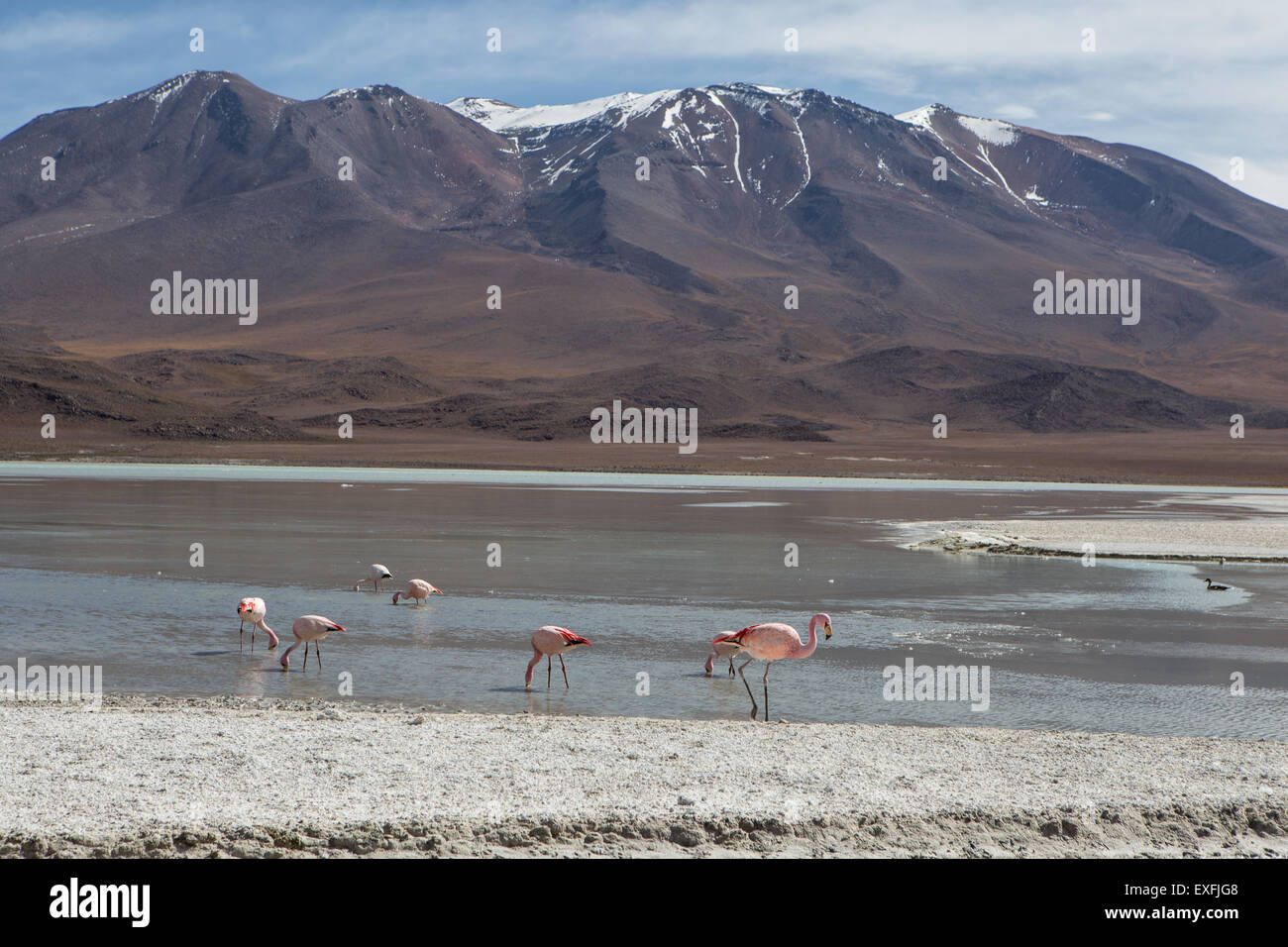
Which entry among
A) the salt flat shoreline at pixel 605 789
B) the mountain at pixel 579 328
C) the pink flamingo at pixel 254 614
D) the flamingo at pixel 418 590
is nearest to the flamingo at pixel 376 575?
the flamingo at pixel 418 590

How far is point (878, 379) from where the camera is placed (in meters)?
116

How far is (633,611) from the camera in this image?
15141 millimetres

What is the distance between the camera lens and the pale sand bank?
22266 millimetres

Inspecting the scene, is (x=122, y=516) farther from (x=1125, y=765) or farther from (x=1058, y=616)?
(x=1125, y=765)

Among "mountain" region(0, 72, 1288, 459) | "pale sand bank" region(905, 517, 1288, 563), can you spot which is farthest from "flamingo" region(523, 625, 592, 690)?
"mountain" region(0, 72, 1288, 459)

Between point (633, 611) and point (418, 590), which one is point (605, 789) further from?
point (418, 590)

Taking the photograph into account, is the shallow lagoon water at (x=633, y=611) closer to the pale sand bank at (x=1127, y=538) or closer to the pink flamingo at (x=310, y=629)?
the pink flamingo at (x=310, y=629)

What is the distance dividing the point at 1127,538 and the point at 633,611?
13.9 meters

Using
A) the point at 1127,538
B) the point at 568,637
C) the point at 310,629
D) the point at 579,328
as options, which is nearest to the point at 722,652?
the point at 568,637

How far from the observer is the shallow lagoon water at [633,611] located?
10492 millimetres

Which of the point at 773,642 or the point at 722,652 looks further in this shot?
the point at 722,652

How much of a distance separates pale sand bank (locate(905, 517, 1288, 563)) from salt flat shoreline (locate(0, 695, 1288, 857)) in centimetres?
1428

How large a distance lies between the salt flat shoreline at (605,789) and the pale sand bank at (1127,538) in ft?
46.9

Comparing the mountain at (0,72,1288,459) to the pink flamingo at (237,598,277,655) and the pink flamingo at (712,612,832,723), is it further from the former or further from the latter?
the pink flamingo at (712,612,832,723)
